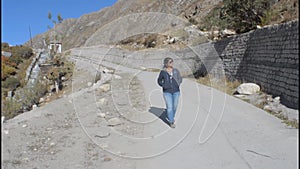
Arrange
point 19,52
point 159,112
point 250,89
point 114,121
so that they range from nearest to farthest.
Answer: point 19,52 < point 114,121 < point 159,112 < point 250,89

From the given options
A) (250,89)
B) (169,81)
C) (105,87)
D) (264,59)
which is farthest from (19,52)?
(264,59)

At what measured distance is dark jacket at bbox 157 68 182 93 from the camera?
5.40m

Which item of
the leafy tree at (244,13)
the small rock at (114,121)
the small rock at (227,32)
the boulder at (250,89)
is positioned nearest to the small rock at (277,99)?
the boulder at (250,89)

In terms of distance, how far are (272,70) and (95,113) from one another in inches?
217

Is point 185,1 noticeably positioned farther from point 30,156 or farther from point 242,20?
point 30,156

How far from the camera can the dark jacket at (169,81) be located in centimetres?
540

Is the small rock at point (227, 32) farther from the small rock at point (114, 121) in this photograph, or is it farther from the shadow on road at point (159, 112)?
the small rock at point (114, 121)

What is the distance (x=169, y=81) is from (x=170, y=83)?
0.05 meters

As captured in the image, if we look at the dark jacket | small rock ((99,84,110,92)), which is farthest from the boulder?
small rock ((99,84,110,92))

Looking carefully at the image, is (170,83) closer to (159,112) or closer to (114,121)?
(159,112)

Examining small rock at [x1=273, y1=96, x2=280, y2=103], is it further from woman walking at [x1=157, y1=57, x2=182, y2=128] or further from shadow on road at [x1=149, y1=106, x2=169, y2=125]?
woman walking at [x1=157, y1=57, x2=182, y2=128]

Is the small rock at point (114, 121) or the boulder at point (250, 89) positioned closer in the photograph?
the small rock at point (114, 121)

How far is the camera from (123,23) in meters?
3.17

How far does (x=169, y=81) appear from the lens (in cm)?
565
